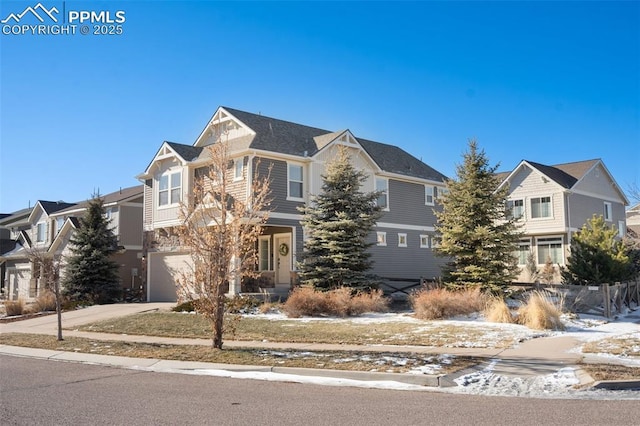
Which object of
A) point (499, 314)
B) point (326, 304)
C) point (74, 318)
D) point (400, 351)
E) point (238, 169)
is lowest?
point (74, 318)

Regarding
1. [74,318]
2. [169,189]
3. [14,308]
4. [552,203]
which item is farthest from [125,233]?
[552,203]

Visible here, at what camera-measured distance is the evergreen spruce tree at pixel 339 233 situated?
23203 millimetres

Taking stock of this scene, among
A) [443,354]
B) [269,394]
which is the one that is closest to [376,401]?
[269,394]

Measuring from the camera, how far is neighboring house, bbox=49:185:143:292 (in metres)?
35.4

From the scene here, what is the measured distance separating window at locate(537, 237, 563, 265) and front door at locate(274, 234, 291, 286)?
69.4 ft

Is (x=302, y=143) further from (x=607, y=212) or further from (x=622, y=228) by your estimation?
(x=622, y=228)

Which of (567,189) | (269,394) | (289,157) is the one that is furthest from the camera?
(567,189)

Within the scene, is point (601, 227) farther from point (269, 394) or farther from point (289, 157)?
point (269, 394)

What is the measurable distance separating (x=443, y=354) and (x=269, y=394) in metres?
4.72

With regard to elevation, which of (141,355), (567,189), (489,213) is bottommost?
(141,355)

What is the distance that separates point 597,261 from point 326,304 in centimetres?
1221

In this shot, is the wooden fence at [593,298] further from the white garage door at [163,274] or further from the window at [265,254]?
the white garage door at [163,274]

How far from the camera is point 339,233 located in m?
23.2

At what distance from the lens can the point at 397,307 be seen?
22.8 metres
